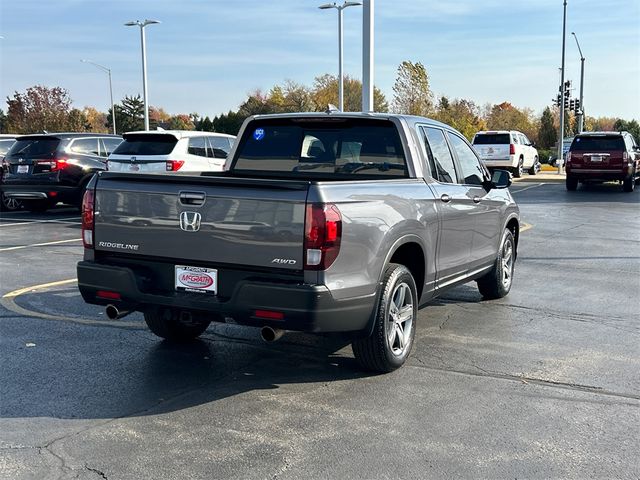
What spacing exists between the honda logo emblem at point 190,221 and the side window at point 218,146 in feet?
33.9

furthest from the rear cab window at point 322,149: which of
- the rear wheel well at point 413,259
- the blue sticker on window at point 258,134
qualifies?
the rear wheel well at point 413,259

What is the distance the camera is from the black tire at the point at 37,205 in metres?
16.5

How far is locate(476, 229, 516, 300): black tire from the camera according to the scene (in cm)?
750

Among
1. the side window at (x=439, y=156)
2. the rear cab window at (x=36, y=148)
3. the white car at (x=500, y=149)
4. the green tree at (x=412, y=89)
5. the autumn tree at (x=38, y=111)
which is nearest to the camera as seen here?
the side window at (x=439, y=156)

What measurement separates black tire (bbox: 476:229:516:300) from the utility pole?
794 centimetres

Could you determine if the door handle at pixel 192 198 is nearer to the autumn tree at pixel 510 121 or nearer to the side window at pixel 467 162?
the side window at pixel 467 162

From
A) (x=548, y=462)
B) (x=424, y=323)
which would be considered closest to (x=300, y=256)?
(x=548, y=462)

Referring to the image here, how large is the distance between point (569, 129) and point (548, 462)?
72.7 m

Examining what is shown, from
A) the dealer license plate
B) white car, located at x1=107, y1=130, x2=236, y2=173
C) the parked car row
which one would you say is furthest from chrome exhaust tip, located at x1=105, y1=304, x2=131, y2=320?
the parked car row

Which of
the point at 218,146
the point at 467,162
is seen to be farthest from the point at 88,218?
the point at 218,146

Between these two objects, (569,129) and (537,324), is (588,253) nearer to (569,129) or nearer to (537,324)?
(537,324)

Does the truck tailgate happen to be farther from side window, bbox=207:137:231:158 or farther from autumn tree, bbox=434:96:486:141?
autumn tree, bbox=434:96:486:141

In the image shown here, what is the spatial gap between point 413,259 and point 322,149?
4.16ft

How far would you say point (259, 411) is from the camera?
443cm
